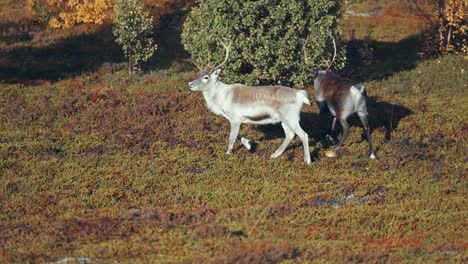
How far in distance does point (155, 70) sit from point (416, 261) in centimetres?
2406

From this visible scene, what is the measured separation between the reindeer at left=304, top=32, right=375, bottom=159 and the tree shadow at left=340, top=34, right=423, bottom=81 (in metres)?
10.9

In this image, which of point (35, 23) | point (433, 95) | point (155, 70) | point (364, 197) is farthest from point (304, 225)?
point (35, 23)

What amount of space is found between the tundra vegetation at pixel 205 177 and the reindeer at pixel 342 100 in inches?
39.3

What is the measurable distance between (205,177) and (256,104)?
117 inches

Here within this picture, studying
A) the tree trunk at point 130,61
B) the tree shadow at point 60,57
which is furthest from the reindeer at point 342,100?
the tree shadow at point 60,57

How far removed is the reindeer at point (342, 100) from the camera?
2177 cm

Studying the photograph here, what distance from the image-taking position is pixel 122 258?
45.8 ft

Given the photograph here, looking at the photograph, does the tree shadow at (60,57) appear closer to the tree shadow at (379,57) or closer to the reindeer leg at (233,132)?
the tree shadow at (379,57)

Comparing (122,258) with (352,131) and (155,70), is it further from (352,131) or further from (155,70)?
(155,70)

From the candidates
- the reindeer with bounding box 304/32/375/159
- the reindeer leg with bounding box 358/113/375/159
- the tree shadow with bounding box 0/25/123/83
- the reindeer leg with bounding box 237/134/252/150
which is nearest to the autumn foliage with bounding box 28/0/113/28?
the tree shadow with bounding box 0/25/123/83

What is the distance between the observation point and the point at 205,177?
2019 cm

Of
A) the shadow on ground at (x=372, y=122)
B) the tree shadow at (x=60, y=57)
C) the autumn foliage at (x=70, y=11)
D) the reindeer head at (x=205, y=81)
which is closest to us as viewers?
the reindeer head at (x=205, y=81)

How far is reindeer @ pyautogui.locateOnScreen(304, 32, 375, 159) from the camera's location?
2177 cm

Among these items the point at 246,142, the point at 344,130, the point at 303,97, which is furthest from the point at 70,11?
the point at 303,97
